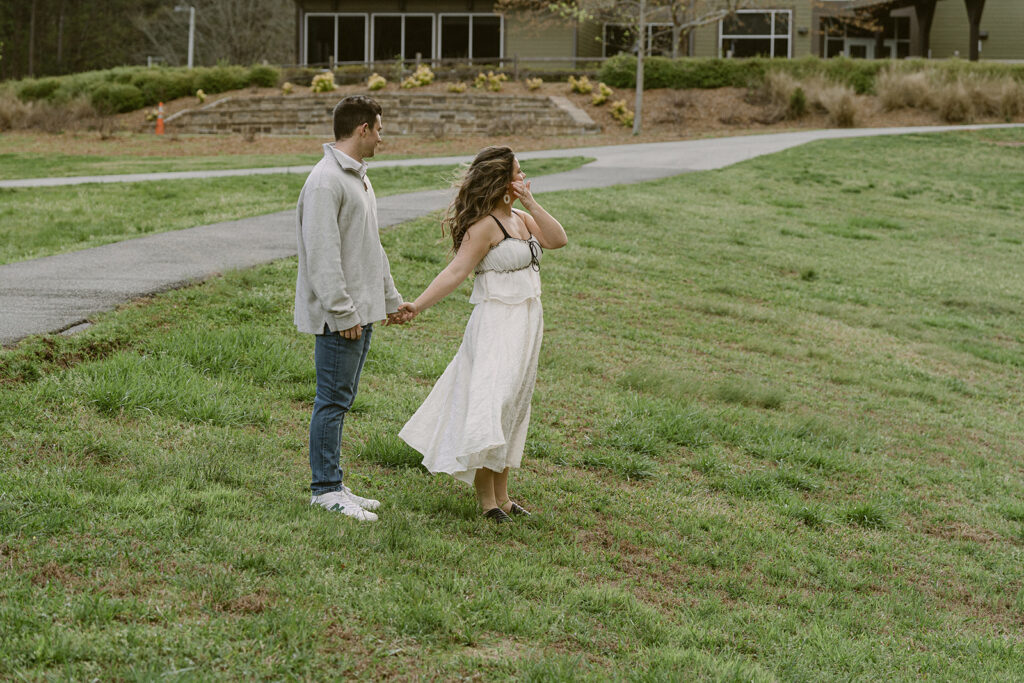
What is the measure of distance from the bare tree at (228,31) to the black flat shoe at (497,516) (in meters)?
51.9

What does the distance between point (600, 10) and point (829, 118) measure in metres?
8.45

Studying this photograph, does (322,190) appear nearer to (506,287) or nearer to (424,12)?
(506,287)

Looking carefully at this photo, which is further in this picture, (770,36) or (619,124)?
(770,36)

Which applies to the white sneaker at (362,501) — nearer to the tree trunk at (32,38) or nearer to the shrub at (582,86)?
the shrub at (582,86)

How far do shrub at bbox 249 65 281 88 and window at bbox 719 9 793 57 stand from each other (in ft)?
57.6

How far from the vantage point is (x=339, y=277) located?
4.55 metres

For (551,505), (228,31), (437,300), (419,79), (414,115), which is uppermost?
(228,31)

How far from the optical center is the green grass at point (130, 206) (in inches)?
462

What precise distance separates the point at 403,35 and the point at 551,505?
132 ft

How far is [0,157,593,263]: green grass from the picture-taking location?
1173 cm

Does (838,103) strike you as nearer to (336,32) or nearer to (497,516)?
(336,32)

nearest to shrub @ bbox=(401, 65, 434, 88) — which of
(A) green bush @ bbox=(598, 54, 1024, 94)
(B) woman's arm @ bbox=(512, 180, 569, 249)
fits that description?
(A) green bush @ bbox=(598, 54, 1024, 94)

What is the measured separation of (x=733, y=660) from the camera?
3.85 m

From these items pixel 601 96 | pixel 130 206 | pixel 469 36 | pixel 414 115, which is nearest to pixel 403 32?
pixel 469 36
